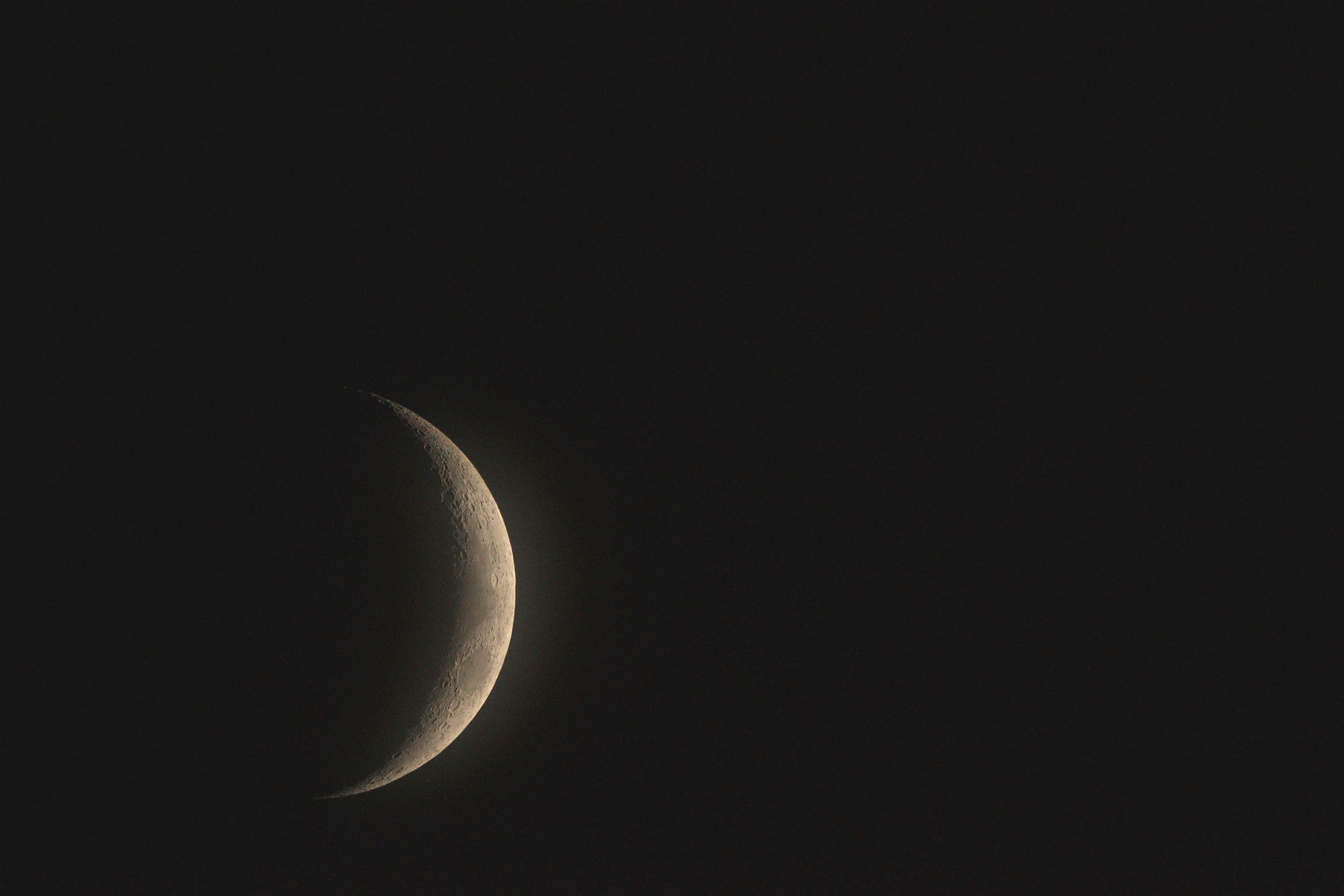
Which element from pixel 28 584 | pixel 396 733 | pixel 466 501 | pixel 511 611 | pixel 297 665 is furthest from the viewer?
pixel 511 611

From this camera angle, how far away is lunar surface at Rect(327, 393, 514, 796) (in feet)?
11.3

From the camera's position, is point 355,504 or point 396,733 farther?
point 396,733

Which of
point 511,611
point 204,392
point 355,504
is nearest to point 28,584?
point 204,392

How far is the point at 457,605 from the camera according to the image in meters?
3.44

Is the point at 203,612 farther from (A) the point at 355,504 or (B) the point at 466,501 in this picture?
(B) the point at 466,501

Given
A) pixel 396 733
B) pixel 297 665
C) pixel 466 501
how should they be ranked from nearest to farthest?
pixel 297 665, pixel 396 733, pixel 466 501

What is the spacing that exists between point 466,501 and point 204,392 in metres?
1.13

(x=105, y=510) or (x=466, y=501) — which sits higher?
(x=466, y=501)

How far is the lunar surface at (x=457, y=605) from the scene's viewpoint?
135 inches

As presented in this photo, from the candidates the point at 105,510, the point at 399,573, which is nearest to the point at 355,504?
the point at 399,573

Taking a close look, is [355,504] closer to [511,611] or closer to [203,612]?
[203,612]

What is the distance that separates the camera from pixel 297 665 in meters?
2.97

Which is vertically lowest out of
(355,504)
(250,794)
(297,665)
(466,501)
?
(250,794)

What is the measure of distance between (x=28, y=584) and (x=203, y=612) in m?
0.55
